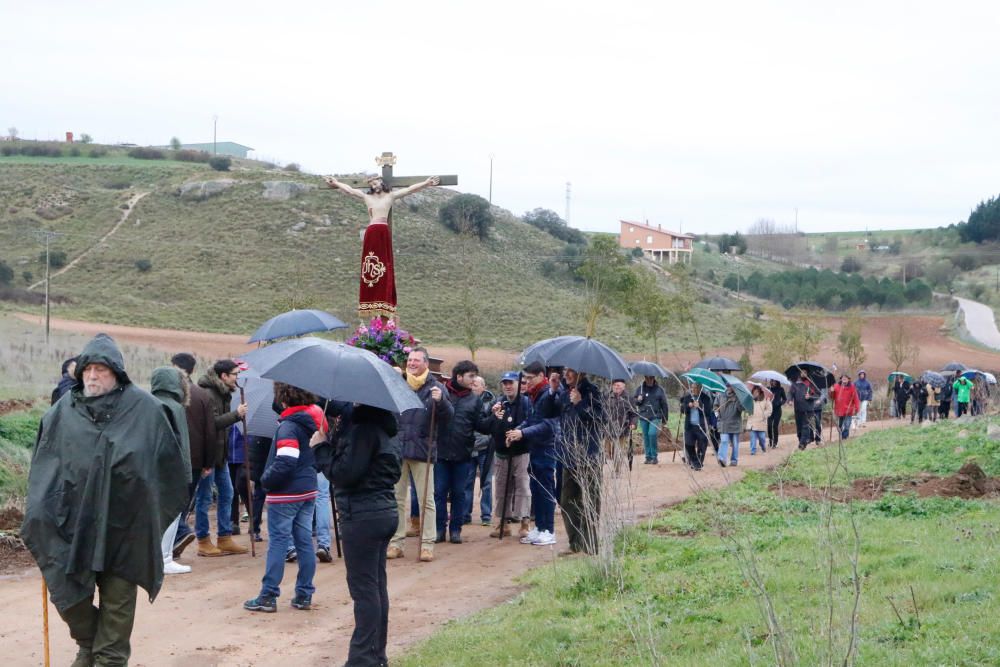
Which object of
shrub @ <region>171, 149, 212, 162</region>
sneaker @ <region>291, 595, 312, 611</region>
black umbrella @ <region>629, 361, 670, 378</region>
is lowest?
sneaker @ <region>291, 595, 312, 611</region>

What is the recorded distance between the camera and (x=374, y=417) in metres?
7.16

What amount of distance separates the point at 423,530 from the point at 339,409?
4.48m

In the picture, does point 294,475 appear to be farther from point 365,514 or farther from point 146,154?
point 146,154

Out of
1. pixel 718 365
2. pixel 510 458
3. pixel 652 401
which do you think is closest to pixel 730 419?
pixel 652 401

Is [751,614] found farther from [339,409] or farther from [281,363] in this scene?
[281,363]

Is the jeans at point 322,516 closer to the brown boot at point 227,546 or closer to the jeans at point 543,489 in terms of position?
the brown boot at point 227,546

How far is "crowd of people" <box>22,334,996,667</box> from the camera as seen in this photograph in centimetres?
576

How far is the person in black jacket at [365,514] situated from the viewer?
6980mm

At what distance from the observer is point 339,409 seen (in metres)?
7.23

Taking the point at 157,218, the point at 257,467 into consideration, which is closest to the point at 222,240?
the point at 157,218

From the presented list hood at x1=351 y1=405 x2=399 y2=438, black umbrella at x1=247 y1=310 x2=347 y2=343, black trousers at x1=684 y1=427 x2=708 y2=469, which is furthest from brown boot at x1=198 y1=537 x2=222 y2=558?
black trousers at x1=684 y1=427 x2=708 y2=469

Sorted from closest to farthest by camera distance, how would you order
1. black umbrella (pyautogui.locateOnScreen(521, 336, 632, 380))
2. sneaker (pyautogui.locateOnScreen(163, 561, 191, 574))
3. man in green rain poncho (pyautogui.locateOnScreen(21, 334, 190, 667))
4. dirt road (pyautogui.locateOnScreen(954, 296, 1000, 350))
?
1. man in green rain poncho (pyautogui.locateOnScreen(21, 334, 190, 667))
2. sneaker (pyautogui.locateOnScreen(163, 561, 191, 574))
3. black umbrella (pyautogui.locateOnScreen(521, 336, 632, 380))
4. dirt road (pyautogui.locateOnScreen(954, 296, 1000, 350))

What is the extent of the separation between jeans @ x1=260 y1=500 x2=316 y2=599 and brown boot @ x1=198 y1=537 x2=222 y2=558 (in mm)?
2711

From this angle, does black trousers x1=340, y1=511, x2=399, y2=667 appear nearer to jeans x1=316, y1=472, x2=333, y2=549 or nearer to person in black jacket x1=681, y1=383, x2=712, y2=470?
jeans x1=316, y1=472, x2=333, y2=549
